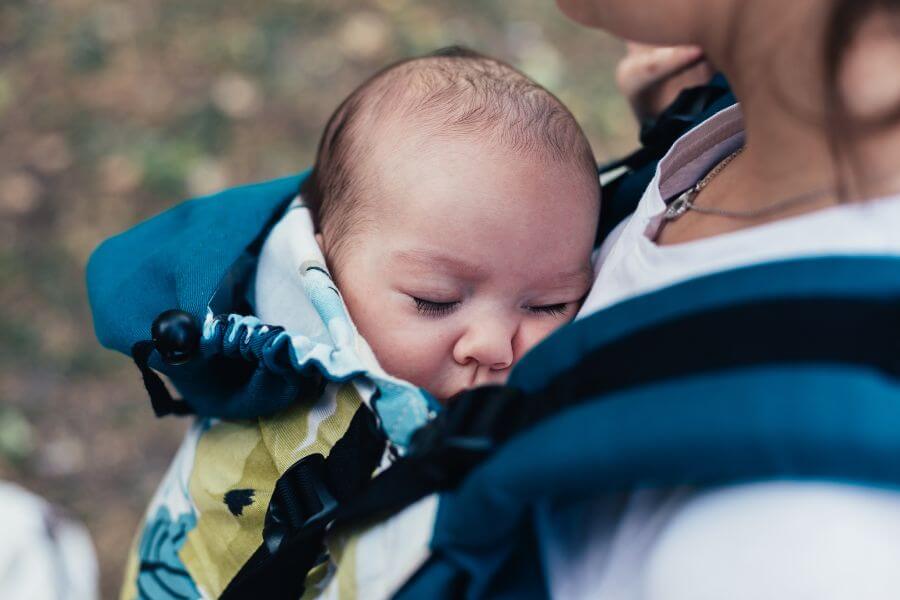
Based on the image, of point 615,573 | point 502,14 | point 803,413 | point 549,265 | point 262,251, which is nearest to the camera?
point 803,413

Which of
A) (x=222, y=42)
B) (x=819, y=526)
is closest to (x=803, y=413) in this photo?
(x=819, y=526)

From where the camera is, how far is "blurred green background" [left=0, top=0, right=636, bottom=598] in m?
2.40

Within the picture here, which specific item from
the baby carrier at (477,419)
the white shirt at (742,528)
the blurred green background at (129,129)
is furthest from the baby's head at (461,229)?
the blurred green background at (129,129)

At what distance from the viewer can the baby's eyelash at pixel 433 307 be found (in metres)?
1.12

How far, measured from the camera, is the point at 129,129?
300 cm

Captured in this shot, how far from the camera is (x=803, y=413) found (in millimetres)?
633

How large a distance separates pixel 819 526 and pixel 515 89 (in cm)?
79

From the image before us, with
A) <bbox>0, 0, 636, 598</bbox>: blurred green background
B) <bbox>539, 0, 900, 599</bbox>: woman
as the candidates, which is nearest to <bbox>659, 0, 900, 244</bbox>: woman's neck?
<bbox>539, 0, 900, 599</bbox>: woman

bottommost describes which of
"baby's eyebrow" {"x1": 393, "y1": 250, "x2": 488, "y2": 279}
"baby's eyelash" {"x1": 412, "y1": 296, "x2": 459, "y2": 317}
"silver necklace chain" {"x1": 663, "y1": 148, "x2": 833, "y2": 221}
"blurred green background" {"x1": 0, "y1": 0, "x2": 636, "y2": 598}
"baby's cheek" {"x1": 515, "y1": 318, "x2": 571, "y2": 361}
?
"blurred green background" {"x1": 0, "y1": 0, "x2": 636, "y2": 598}

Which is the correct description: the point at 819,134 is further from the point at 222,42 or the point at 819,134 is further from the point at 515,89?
the point at 222,42

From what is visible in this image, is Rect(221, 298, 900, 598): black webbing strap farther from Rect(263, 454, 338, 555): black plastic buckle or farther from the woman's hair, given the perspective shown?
the woman's hair

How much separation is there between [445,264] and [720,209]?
0.34 m

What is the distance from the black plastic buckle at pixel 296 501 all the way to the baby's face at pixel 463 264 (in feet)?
0.64

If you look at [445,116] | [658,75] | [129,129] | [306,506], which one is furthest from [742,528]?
[129,129]
